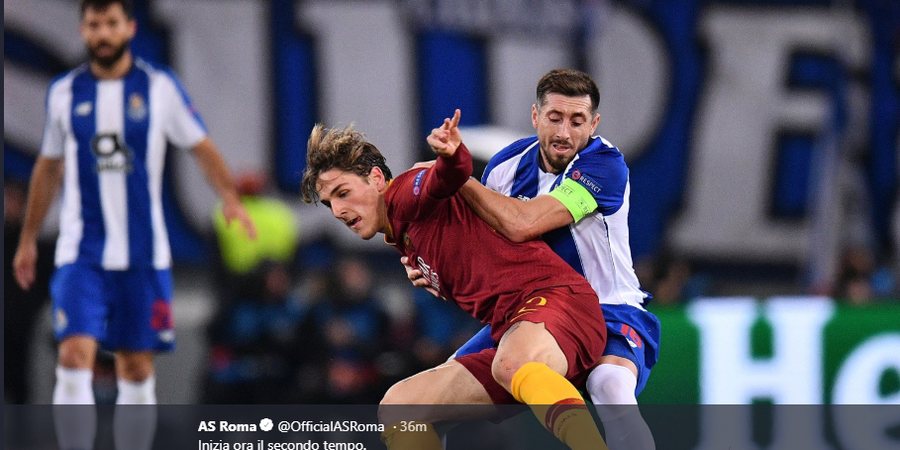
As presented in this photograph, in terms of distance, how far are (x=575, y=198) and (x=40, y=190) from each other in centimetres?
423

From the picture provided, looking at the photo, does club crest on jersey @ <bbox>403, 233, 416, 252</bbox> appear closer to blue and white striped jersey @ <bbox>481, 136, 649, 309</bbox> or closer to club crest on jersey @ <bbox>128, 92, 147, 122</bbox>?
blue and white striped jersey @ <bbox>481, 136, 649, 309</bbox>

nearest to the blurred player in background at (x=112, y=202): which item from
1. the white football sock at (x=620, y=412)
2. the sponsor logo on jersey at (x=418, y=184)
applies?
the sponsor logo on jersey at (x=418, y=184)

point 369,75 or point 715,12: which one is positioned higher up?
point 715,12

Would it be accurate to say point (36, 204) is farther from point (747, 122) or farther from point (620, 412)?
point (747, 122)

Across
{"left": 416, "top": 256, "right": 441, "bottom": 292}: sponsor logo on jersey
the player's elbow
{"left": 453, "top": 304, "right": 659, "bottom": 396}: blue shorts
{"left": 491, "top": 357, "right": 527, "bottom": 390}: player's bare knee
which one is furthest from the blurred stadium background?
{"left": 491, "top": 357, "right": 527, "bottom": 390}: player's bare knee

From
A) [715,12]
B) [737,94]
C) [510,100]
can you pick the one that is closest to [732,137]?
[737,94]

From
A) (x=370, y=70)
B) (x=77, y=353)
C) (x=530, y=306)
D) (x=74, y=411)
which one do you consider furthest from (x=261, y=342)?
(x=530, y=306)

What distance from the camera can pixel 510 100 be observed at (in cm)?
1026

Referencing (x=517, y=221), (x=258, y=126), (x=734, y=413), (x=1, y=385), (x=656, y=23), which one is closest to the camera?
(x=517, y=221)

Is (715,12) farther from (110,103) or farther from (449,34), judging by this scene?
(110,103)

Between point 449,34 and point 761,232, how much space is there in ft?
12.3

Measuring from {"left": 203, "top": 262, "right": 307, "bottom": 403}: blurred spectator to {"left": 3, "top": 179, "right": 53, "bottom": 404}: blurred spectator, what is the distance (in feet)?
5.36

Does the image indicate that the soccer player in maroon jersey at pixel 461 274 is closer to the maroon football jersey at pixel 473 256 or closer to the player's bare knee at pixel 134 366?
the maroon football jersey at pixel 473 256

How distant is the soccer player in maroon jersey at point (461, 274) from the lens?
3.91m
